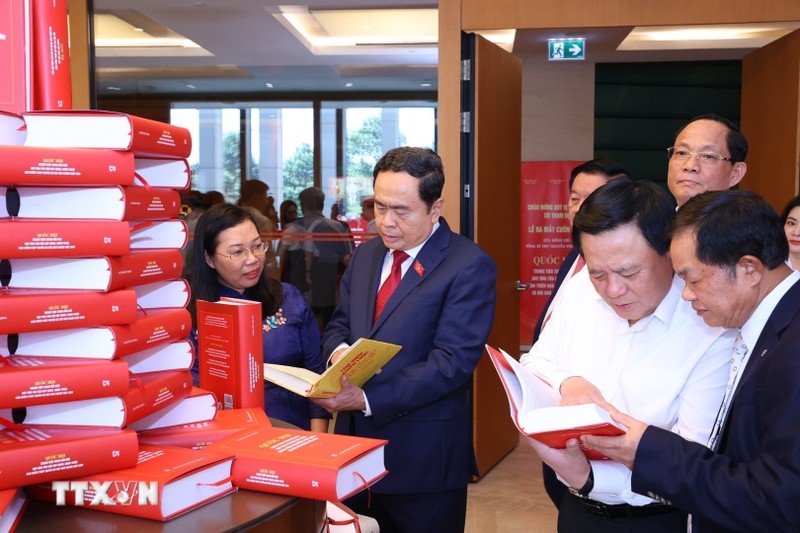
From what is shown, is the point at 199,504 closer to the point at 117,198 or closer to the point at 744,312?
the point at 117,198

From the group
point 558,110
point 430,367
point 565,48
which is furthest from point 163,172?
point 558,110

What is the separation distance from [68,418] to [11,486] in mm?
143

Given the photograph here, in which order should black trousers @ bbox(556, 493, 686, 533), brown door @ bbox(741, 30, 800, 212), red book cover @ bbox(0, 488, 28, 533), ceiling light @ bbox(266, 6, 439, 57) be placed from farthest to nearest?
1. ceiling light @ bbox(266, 6, 439, 57)
2. brown door @ bbox(741, 30, 800, 212)
3. black trousers @ bbox(556, 493, 686, 533)
4. red book cover @ bbox(0, 488, 28, 533)

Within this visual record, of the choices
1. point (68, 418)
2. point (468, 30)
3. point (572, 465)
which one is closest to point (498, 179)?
point (468, 30)

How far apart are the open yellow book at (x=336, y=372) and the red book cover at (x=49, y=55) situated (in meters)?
0.86

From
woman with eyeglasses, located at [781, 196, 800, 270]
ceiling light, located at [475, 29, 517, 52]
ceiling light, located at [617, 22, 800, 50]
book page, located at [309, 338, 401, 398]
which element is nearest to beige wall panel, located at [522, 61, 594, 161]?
ceiling light, located at [617, 22, 800, 50]

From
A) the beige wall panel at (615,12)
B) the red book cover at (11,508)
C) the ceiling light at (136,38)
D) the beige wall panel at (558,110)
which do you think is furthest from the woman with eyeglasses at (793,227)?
the beige wall panel at (558,110)

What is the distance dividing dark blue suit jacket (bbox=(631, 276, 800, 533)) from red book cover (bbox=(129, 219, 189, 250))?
0.99 meters

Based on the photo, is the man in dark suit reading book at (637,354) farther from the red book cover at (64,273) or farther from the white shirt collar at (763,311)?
the red book cover at (64,273)

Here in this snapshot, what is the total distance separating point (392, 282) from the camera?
2453mm

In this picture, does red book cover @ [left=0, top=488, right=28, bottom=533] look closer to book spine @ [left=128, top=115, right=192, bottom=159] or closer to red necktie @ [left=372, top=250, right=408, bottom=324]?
book spine @ [left=128, top=115, right=192, bottom=159]

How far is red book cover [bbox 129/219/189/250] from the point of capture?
5.06 feet

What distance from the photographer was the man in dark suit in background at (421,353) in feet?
7.41

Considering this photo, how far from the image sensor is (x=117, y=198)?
1.37m
